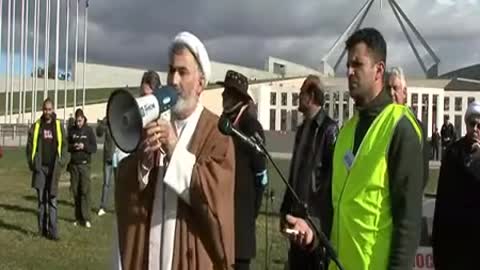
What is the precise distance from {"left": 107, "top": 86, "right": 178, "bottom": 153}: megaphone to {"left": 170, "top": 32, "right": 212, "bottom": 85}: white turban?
29 centimetres

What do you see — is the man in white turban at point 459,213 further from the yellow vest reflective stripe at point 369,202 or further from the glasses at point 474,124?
the yellow vest reflective stripe at point 369,202

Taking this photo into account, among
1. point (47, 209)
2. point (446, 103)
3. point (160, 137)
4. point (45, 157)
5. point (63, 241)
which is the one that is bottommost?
point (63, 241)

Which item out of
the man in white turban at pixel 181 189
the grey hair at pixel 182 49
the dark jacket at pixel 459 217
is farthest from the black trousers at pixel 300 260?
the grey hair at pixel 182 49

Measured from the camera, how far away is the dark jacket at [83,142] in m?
17.2

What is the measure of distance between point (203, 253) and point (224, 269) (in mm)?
125

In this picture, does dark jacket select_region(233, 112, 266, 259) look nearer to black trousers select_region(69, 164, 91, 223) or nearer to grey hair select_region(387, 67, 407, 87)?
grey hair select_region(387, 67, 407, 87)

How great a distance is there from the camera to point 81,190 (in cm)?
1681

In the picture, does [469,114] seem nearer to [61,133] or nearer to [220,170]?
[220,170]

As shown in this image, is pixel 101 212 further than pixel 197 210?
Yes

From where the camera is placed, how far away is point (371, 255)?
421 centimetres

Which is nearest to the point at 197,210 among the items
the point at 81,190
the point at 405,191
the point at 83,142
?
the point at 405,191

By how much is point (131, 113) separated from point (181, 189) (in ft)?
1.32

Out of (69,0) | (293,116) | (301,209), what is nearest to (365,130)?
(301,209)

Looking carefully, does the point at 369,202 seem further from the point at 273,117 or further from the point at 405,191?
the point at 273,117
